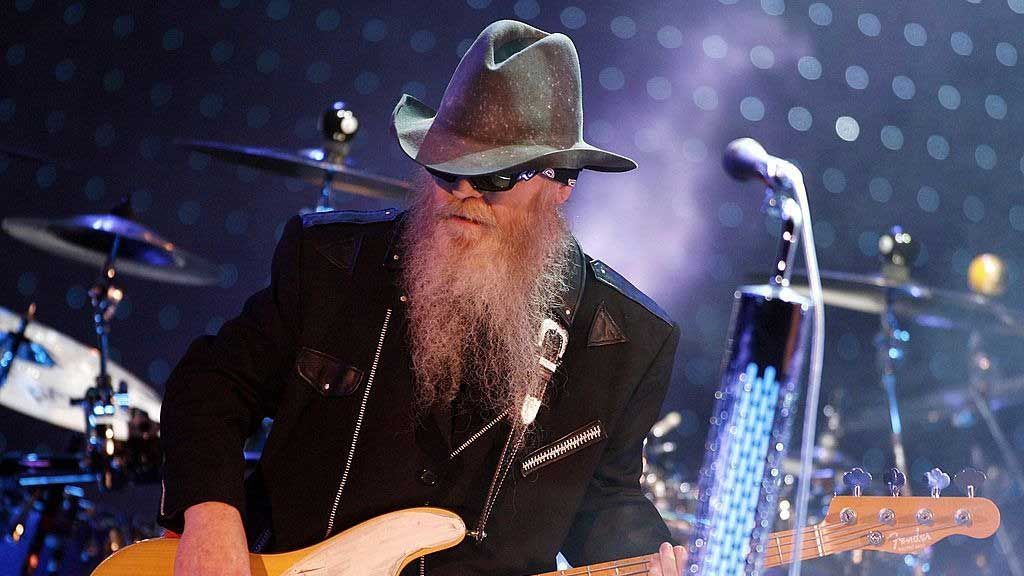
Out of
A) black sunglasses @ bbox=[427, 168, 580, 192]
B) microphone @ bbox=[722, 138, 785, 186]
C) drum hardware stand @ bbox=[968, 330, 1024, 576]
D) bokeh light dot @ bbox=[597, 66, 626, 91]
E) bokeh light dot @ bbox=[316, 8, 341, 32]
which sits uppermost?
microphone @ bbox=[722, 138, 785, 186]

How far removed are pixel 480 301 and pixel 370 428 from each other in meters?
0.44

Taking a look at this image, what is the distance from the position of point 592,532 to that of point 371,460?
61 centimetres

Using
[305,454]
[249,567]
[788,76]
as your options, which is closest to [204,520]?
[249,567]

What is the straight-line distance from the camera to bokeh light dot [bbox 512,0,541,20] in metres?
5.56

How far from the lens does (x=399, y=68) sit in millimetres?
5535

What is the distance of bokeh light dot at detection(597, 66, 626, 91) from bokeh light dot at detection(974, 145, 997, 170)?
7.76 ft

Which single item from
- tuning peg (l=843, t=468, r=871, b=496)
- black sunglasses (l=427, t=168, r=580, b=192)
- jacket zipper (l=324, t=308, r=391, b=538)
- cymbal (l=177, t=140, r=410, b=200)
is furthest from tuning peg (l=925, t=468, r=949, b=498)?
cymbal (l=177, t=140, r=410, b=200)

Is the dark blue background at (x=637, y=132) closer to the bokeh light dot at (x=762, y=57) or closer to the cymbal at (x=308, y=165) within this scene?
the bokeh light dot at (x=762, y=57)

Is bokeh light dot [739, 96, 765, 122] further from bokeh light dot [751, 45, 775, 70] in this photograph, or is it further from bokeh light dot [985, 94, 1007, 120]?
bokeh light dot [985, 94, 1007, 120]

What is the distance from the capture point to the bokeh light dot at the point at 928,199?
6.16 m

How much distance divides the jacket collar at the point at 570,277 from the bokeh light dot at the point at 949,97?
14.3 feet

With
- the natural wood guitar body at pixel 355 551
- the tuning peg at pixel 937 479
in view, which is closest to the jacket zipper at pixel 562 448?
the natural wood guitar body at pixel 355 551

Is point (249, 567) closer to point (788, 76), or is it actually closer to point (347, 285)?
point (347, 285)

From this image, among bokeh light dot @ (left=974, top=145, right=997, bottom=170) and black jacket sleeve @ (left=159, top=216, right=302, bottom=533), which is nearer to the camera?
black jacket sleeve @ (left=159, top=216, right=302, bottom=533)
